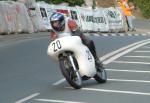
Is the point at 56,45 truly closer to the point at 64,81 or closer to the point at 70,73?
the point at 70,73

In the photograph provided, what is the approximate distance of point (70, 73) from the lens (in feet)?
41.0

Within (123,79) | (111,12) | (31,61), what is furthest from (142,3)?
(123,79)

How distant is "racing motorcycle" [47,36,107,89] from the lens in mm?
12531

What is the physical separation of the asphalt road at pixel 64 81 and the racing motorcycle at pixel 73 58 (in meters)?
0.27

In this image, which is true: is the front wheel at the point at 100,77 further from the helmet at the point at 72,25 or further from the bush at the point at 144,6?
the bush at the point at 144,6

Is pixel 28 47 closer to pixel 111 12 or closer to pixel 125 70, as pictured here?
pixel 125 70

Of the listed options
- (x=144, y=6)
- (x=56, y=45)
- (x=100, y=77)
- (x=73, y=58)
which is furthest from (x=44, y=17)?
(x=144, y=6)

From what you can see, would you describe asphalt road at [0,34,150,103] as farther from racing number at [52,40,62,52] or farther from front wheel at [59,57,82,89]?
racing number at [52,40,62,52]

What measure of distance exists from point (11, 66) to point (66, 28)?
4873 mm

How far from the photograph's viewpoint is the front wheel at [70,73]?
1244cm

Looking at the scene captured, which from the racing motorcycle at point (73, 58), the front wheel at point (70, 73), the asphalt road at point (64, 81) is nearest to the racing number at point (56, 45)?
the racing motorcycle at point (73, 58)

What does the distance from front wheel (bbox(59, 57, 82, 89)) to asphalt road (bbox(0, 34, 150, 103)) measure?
145 millimetres

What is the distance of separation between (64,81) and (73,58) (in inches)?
44.5

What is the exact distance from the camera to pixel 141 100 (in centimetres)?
1116
